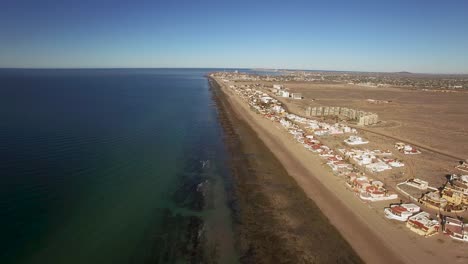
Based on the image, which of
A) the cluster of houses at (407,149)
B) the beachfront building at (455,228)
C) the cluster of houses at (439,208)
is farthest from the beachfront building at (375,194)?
the cluster of houses at (407,149)

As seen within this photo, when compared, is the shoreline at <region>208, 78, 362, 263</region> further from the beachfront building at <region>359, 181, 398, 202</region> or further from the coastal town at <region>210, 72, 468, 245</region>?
the coastal town at <region>210, 72, 468, 245</region>

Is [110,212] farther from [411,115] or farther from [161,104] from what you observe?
[411,115]

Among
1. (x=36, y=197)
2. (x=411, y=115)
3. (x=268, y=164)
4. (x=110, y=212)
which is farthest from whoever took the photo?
(x=411, y=115)

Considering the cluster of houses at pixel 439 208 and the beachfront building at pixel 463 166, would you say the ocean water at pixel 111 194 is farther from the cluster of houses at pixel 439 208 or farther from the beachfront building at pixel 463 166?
the beachfront building at pixel 463 166

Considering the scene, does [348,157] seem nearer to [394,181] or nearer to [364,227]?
[394,181]

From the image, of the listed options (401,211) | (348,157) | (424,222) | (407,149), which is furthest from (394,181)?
(407,149)

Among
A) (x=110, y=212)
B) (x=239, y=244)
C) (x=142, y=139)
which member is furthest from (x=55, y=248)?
(x=142, y=139)
